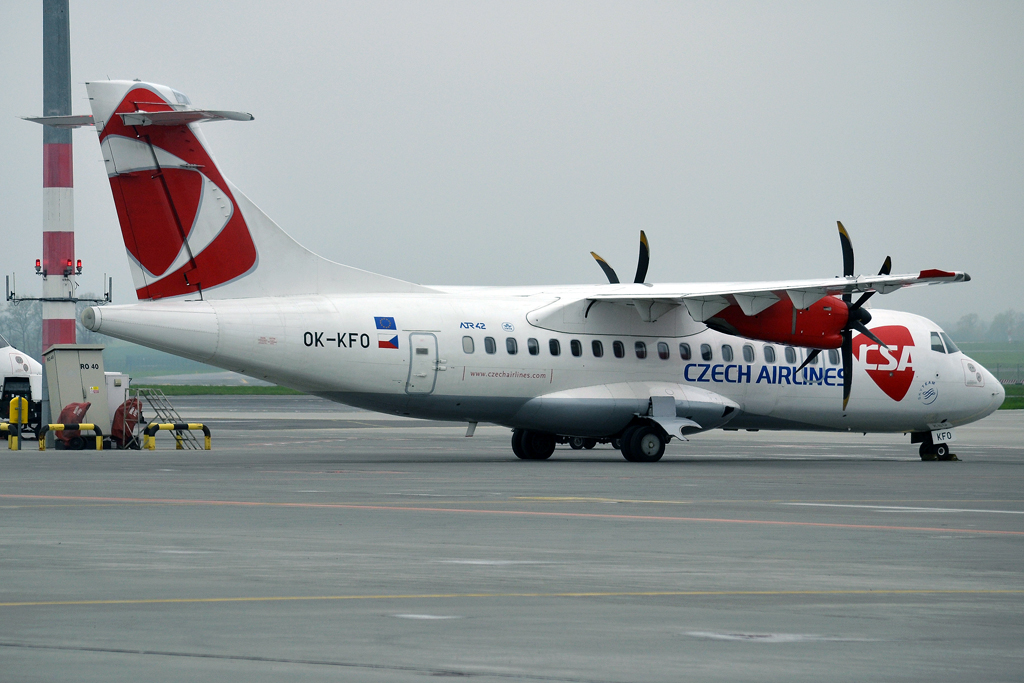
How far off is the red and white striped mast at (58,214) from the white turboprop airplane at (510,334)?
1140 inches

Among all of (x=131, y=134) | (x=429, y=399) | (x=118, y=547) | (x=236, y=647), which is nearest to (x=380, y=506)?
(x=118, y=547)

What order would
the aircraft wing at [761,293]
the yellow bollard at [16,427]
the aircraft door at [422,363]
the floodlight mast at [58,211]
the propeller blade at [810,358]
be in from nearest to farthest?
the aircraft door at [422,363] < the aircraft wing at [761,293] < the propeller blade at [810,358] < the yellow bollard at [16,427] < the floodlight mast at [58,211]

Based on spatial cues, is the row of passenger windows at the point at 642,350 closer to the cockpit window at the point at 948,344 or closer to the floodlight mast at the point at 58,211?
the cockpit window at the point at 948,344

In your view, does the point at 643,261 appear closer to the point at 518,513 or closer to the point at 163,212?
the point at 163,212

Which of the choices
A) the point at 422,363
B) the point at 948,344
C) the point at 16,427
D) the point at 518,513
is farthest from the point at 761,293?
the point at 16,427

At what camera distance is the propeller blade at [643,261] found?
33.3m

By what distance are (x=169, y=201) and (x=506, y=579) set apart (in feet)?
60.8

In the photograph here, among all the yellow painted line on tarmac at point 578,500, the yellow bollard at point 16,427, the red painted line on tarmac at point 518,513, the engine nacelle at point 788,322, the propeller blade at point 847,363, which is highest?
the engine nacelle at point 788,322

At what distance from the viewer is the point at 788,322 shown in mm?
30172

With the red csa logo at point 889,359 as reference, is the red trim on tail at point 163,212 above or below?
above

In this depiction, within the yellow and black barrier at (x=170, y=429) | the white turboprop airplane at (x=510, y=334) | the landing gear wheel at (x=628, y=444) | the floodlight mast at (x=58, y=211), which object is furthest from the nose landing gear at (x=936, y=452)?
the floodlight mast at (x=58, y=211)

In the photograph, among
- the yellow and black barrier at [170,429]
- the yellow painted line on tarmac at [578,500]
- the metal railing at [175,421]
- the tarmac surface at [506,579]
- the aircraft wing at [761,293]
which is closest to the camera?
the tarmac surface at [506,579]

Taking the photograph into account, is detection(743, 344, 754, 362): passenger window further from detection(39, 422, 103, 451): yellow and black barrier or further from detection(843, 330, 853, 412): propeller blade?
detection(39, 422, 103, 451): yellow and black barrier

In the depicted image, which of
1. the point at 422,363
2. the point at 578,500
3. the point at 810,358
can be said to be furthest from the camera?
the point at 810,358
